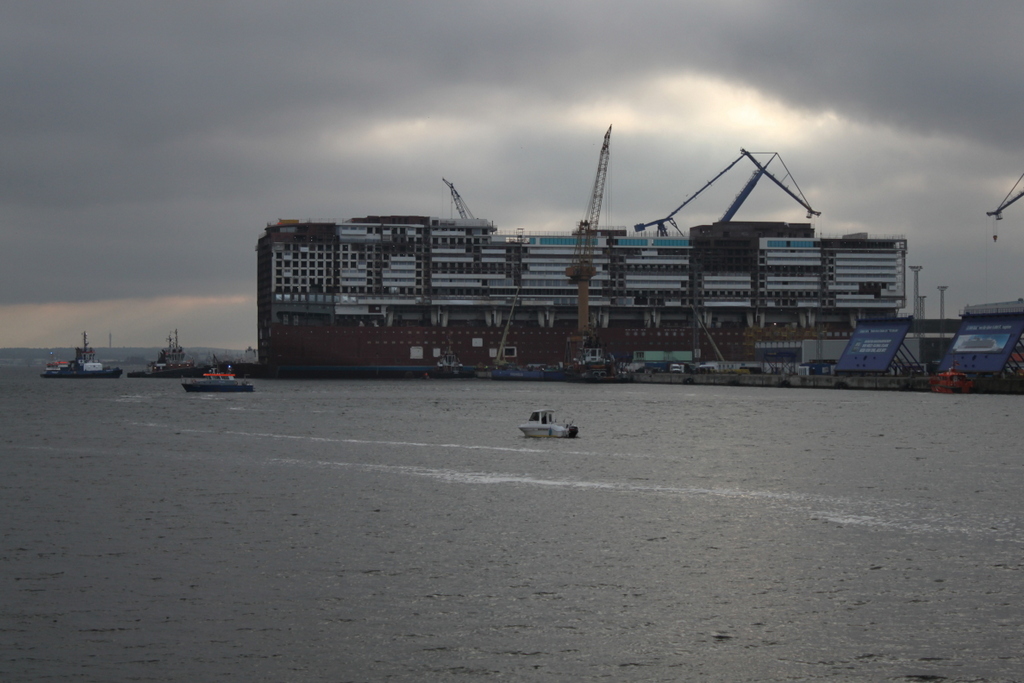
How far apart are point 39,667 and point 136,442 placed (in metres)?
37.2

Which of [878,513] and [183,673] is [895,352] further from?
[183,673]

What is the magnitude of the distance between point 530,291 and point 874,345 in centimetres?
6440

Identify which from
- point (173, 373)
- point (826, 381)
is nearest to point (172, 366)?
point (173, 373)

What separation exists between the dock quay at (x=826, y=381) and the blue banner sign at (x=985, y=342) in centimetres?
236

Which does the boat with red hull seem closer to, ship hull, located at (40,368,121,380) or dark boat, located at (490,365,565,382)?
dark boat, located at (490,365,565,382)

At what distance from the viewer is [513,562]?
22.1 m

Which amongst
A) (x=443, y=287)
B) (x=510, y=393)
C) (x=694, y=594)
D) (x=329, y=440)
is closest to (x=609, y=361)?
(x=443, y=287)

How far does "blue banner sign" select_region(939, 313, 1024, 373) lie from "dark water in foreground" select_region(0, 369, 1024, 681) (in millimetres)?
51506

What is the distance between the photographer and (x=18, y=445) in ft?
164

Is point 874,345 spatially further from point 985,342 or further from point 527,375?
point 527,375

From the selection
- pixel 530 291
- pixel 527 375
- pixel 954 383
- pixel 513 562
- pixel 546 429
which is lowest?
pixel 513 562

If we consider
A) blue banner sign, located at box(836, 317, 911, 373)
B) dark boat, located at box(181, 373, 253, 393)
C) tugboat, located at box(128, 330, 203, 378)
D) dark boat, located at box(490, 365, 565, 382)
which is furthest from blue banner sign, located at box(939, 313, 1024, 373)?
tugboat, located at box(128, 330, 203, 378)

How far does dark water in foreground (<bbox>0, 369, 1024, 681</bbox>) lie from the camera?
15.7 m

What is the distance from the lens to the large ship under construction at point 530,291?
155m
